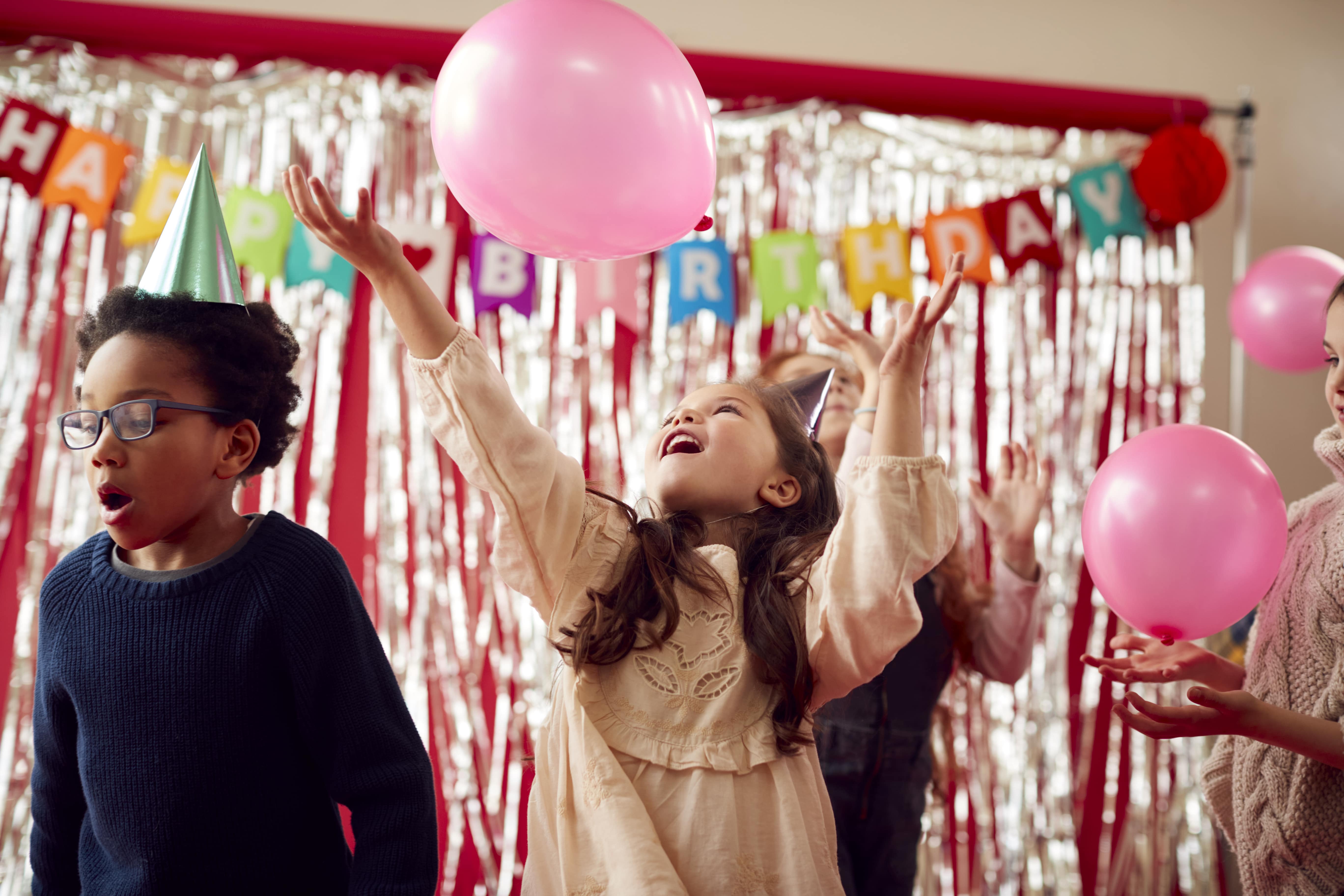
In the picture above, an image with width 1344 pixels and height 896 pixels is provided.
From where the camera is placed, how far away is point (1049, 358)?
275cm

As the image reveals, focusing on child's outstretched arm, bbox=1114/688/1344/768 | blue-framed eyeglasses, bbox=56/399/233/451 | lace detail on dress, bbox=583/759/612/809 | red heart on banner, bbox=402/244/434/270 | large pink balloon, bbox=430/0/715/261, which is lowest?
lace detail on dress, bbox=583/759/612/809

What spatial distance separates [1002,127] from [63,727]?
8.46ft

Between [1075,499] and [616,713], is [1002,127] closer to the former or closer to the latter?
[1075,499]

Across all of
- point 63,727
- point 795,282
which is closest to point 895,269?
point 795,282

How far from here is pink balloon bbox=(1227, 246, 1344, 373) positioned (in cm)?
206

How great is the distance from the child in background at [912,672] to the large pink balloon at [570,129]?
17.2 inches

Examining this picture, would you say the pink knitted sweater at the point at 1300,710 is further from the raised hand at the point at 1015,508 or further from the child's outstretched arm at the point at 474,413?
the child's outstretched arm at the point at 474,413

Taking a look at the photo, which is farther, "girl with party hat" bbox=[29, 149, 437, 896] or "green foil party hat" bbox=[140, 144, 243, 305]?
"green foil party hat" bbox=[140, 144, 243, 305]

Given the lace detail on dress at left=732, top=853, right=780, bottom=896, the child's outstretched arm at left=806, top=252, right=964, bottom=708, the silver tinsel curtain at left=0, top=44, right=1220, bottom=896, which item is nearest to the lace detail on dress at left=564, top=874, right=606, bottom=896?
the lace detail on dress at left=732, top=853, right=780, bottom=896

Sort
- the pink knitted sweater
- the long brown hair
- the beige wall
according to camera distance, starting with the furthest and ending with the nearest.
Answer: the beige wall
the pink knitted sweater
the long brown hair

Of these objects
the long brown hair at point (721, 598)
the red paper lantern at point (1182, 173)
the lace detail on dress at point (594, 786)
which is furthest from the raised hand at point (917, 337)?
the red paper lantern at point (1182, 173)

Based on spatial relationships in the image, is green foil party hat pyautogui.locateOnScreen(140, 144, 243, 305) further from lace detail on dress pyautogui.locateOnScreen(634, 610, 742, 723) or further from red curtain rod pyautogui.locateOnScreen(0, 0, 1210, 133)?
red curtain rod pyautogui.locateOnScreen(0, 0, 1210, 133)

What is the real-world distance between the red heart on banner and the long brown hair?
4.50 feet

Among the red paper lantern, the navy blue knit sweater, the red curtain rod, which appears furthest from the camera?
the red paper lantern
